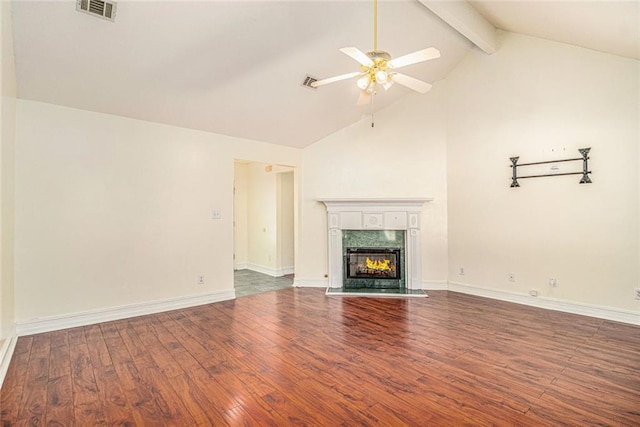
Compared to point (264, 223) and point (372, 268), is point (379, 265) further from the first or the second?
point (264, 223)

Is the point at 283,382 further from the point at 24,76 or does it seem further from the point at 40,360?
the point at 24,76

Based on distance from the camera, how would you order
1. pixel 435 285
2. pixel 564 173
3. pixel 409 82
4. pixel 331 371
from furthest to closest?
1. pixel 435 285
2. pixel 564 173
3. pixel 409 82
4. pixel 331 371

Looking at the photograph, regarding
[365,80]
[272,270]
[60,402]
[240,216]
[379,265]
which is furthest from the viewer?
[240,216]

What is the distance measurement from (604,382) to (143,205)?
506 centimetres

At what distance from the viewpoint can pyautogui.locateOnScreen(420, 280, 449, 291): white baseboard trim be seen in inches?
208

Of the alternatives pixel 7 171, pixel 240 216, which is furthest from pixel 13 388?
pixel 240 216

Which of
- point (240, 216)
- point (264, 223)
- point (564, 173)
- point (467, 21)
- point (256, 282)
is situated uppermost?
point (467, 21)

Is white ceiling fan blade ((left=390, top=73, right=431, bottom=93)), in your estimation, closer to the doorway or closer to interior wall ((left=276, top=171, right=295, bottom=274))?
the doorway

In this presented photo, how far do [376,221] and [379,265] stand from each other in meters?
0.81

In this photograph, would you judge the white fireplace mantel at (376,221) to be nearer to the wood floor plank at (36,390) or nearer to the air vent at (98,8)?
the air vent at (98,8)

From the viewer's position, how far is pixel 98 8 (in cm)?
252

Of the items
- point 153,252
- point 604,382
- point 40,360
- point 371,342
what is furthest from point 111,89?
point 604,382

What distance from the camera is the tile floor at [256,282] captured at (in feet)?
17.8

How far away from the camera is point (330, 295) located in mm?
5020
